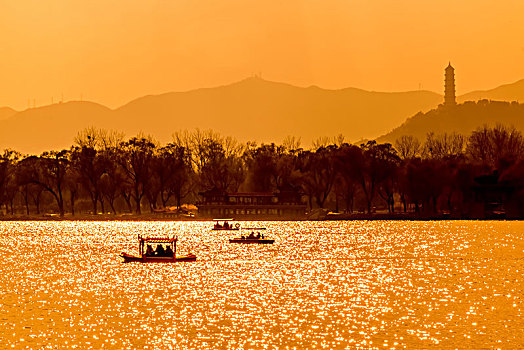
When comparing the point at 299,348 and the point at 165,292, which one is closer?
the point at 299,348

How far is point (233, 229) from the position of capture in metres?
182

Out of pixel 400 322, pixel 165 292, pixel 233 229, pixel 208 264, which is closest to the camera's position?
pixel 400 322

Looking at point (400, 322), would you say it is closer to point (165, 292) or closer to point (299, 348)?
point (299, 348)

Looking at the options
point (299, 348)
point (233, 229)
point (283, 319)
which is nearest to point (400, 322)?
point (283, 319)

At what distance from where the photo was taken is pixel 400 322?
57469 mm

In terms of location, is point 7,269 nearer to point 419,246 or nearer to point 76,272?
point 76,272

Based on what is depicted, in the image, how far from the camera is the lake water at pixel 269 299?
2056 inches

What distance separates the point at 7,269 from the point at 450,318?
187 feet

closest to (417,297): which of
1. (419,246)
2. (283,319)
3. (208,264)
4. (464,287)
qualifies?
(464,287)

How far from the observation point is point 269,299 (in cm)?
6869

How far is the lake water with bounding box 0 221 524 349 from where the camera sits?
52.2 m

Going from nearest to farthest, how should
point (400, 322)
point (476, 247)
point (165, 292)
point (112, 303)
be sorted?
point (400, 322) → point (112, 303) → point (165, 292) → point (476, 247)

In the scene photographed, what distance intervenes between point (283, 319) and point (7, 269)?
50382 millimetres

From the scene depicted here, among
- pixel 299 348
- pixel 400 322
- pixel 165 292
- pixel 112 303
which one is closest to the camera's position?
pixel 299 348
